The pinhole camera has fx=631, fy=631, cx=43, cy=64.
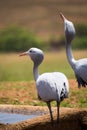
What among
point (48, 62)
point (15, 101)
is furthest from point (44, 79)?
point (48, 62)

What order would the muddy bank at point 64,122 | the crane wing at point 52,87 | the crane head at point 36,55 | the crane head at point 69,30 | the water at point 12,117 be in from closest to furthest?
1. the crane wing at point 52,87
2. the muddy bank at point 64,122
3. the crane head at point 36,55
4. the crane head at point 69,30
5. the water at point 12,117

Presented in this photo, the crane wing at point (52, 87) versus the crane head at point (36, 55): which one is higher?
the crane head at point (36, 55)

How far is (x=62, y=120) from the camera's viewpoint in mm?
7570

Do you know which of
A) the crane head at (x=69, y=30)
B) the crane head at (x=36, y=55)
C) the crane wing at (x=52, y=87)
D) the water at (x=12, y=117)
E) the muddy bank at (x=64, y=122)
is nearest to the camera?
the crane wing at (x=52, y=87)

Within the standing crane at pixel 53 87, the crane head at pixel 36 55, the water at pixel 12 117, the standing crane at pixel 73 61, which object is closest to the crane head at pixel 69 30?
the standing crane at pixel 73 61

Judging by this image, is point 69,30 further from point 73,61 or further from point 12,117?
point 12,117

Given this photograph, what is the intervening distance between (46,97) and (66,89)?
26cm

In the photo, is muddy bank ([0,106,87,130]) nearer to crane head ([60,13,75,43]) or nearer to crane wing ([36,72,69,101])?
crane wing ([36,72,69,101])

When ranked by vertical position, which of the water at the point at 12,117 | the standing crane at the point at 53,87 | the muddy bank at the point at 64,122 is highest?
the standing crane at the point at 53,87

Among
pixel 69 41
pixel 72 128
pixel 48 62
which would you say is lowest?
pixel 72 128

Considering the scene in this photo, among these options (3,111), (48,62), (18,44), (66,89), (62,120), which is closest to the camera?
(66,89)

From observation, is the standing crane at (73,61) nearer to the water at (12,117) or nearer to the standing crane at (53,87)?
the standing crane at (53,87)

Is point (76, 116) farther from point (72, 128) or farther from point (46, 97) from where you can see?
point (46, 97)

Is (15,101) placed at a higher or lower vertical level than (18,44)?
lower
